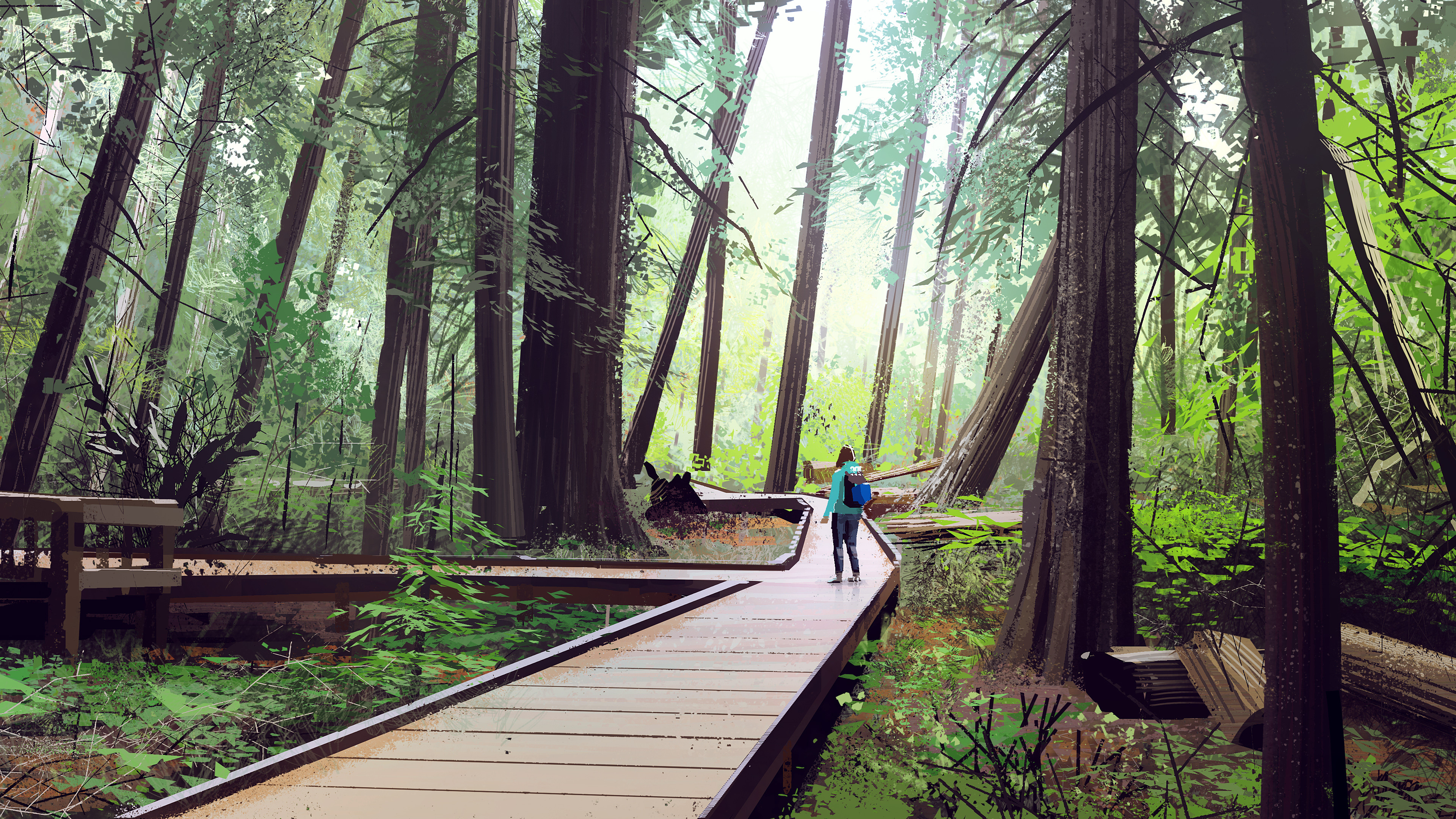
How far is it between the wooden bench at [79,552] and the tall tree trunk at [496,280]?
10.6ft

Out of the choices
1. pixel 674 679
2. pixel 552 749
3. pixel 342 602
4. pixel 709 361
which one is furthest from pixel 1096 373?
pixel 709 361

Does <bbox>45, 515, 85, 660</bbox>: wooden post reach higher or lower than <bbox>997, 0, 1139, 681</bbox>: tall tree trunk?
lower

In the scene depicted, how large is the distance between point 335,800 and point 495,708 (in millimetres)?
1191

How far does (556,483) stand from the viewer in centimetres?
1056

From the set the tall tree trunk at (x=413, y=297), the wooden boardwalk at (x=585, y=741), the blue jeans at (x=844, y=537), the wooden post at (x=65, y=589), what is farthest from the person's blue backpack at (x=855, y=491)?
the wooden post at (x=65, y=589)

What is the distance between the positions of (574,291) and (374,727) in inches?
285

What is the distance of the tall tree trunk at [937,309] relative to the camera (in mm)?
18500

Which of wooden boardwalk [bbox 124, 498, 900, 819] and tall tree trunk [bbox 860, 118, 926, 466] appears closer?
wooden boardwalk [bbox 124, 498, 900, 819]

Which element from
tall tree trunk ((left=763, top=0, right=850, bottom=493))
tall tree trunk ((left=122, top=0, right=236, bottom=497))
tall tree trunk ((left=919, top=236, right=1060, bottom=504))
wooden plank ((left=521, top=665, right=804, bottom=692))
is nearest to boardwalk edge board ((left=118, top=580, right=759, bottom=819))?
wooden plank ((left=521, top=665, right=804, bottom=692))

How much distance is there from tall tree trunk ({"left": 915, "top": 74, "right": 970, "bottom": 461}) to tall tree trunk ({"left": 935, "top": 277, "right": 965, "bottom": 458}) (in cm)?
37

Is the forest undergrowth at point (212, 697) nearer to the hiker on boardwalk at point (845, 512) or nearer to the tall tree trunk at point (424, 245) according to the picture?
the tall tree trunk at point (424, 245)

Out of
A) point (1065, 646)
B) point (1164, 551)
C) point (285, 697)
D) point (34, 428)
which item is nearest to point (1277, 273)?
point (1065, 646)

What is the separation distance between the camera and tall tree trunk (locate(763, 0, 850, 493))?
21.4m

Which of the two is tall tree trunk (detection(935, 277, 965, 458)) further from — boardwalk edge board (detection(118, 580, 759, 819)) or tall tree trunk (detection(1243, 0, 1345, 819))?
tall tree trunk (detection(1243, 0, 1345, 819))
